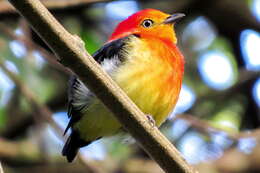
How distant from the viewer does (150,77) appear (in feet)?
12.6

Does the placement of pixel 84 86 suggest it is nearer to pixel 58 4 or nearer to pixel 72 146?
pixel 72 146

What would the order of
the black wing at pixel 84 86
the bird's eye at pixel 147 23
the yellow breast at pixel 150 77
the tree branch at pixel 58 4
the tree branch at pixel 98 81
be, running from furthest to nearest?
the tree branch at pixel 58 4 → the bird's eye at pixel 147 23 → the black wing at pixel 84 86 → the yellow breast at pixel 150 77 → the tree branch at pixel 98 81

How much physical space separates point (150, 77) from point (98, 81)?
3.64 ft

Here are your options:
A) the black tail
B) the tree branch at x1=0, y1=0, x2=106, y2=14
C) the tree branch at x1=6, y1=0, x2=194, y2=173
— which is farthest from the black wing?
the tree branch at x1=0, y1=0, x2=106, y2=14

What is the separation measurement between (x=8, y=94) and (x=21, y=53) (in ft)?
1.82

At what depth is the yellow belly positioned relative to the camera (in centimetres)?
379

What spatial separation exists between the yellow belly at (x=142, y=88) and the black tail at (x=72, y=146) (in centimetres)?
9

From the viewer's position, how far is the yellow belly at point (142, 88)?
3793 mm

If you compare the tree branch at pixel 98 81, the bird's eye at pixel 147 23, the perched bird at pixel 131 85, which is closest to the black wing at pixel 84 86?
the perched bird at pixel 131 85

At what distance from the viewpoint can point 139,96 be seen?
3.79 meters

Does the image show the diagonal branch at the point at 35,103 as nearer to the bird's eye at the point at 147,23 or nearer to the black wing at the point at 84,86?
the black wing at the point at 84,86

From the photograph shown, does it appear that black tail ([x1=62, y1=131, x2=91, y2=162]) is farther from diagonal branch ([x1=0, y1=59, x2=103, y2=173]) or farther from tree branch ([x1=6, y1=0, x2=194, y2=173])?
tree branch ([x1=6, y1=0, x2=194, y2=173])

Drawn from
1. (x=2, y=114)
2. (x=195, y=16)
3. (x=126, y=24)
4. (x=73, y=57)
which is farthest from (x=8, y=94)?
(x=73, y=57)

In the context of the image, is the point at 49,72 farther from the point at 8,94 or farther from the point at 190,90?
the point at 190,90
